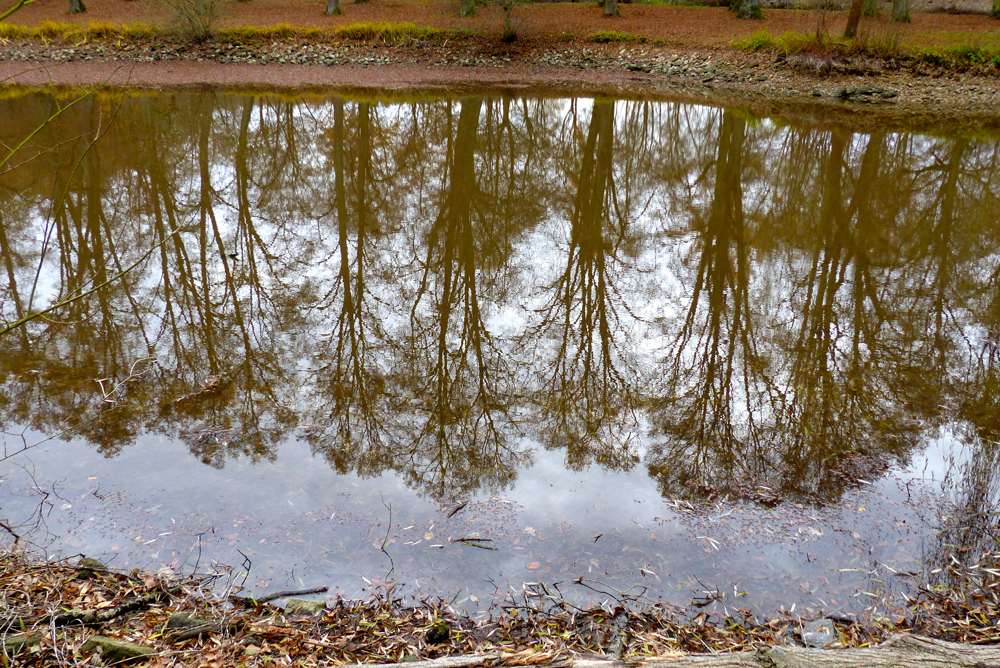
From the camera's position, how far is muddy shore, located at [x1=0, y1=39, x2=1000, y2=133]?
20.5m

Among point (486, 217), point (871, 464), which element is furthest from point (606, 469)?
point (486, 217)

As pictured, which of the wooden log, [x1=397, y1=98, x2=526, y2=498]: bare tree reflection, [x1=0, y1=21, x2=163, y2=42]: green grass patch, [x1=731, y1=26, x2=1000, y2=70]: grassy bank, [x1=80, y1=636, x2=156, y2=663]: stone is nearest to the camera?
the wooden log

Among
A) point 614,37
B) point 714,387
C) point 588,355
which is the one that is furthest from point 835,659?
point 614,37

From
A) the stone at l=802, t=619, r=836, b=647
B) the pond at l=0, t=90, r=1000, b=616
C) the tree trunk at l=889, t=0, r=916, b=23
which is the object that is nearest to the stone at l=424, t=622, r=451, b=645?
the pond at l=0, t=90, r=1000, b=616

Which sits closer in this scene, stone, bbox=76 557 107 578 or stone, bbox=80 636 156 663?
stone, bbox=80 636 156 663

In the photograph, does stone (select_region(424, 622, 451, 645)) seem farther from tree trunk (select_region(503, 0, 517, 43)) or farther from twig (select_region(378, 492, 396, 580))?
tree trunk (select_region(503, 0, 517, 43))

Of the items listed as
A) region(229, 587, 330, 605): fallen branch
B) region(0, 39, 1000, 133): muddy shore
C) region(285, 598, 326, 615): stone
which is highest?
region(0, 39, 1000, 133): muddy shore

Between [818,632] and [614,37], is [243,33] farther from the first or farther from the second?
[818,632]

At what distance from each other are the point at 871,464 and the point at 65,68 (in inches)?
1190

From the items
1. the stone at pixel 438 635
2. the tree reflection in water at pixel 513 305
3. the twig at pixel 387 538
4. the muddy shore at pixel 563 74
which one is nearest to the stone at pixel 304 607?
the twig at pixel 387 538

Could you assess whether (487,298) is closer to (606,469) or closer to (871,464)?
(606,469)

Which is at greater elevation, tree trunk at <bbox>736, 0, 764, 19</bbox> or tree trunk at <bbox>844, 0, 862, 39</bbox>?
tree trunk at <bbox>736, 0, 764, 19</bbox>

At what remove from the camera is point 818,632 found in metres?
3.46

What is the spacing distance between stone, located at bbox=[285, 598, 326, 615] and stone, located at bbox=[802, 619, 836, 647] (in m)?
2.60
